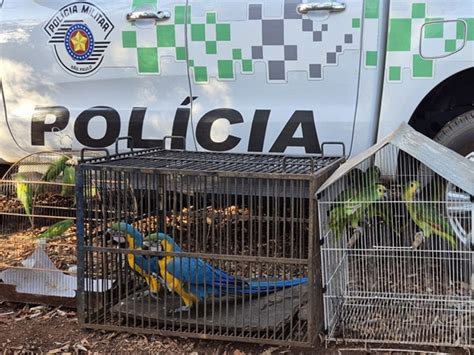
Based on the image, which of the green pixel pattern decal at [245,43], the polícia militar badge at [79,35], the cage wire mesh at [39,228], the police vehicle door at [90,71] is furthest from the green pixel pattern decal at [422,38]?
the cage wire mesh at [39,228]

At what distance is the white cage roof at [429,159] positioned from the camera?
A: 3.00 m

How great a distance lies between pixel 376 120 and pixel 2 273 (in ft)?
8.56

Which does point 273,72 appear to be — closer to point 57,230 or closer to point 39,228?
point 57,230

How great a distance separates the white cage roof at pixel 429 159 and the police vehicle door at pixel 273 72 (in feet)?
3.81

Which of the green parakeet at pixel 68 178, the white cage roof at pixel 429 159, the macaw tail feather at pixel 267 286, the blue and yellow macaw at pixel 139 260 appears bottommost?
Answer: the macaw tail feather at pixel 267 286

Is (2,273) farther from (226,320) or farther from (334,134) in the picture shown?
(334,134)

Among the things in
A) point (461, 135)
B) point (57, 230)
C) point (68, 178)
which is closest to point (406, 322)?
point (461, 135)

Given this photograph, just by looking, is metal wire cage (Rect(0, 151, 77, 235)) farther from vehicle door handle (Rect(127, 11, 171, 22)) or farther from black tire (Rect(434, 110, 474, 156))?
black tire (Rect(434, 110, 474, 156))

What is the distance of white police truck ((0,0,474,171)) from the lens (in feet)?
14.1

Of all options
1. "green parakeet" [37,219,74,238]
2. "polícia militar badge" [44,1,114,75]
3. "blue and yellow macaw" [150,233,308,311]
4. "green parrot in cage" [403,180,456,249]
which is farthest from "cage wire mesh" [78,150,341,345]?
"polícia militar badge" [44,1,114,75]

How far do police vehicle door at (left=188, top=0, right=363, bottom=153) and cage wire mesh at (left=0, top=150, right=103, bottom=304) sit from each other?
1.05 metres

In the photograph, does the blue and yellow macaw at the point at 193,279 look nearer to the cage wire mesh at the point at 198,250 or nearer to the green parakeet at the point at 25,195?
the cage wire mesh at the point at 198,250

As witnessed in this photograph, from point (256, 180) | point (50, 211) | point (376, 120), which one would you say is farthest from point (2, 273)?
point (376, 120)

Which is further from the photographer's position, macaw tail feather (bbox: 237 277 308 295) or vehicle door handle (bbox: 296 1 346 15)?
vehicle door handle (bbox: 296 1 346 15)
